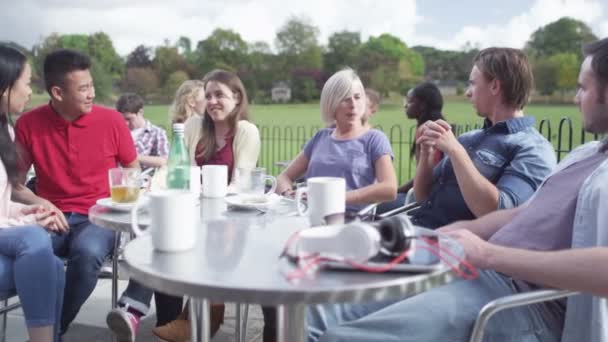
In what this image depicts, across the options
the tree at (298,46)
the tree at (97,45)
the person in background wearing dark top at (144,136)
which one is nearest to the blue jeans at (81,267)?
the person in background wearing dark top at (144,136)

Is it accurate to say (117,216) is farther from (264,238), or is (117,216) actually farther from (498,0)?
(498,0)

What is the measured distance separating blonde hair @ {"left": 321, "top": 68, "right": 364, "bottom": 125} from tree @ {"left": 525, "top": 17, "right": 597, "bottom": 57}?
38126 millimetres

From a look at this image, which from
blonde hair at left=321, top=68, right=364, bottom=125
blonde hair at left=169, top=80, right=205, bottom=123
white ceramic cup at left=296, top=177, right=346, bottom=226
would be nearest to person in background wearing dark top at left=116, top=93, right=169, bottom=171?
blonde hair at left=169, top=80, right=205, bottom=123

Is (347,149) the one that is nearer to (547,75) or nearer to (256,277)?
(256,277)

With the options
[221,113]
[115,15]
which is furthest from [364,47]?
[221,113]

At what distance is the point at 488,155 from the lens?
2.33 m

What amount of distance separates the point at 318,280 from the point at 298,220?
75 cm

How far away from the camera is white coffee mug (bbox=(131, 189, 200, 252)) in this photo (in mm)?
1304

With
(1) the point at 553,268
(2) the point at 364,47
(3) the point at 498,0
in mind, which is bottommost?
(1) the point at 553,268

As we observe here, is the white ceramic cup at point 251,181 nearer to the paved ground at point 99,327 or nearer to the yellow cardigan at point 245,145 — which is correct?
the yellow cardigan at point 245,145

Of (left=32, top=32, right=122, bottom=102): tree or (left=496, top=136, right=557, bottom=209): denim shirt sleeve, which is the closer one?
(left=496, top=136, right=557, bottom=209): denim shirt sleeve

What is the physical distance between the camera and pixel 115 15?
4900cm

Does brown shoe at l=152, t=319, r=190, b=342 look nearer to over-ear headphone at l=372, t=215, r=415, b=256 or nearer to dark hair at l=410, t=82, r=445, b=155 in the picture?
over-ear headphone at l=372, t=215, r=415, b=256

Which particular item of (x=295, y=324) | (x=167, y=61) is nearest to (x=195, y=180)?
(x=295, y=324)
